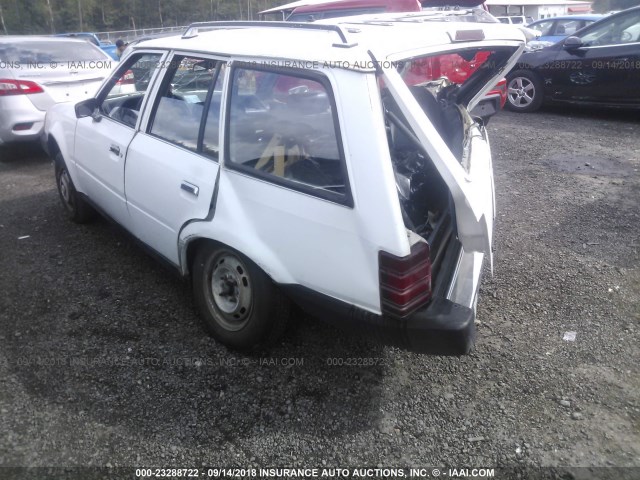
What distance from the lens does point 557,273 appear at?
3557 millimetres

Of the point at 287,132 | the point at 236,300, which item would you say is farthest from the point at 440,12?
the point at 236,300

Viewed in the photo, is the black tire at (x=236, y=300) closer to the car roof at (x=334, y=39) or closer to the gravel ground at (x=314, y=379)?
the gravel ground at (x=314, y=379)

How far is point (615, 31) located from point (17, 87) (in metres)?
8.08

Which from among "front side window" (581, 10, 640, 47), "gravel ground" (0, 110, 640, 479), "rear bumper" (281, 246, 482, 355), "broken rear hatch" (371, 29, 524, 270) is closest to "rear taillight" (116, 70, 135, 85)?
"gravel ground" (0, 110, 640, 479)

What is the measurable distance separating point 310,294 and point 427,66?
3.19 meters

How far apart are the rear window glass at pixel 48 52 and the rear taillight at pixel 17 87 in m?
0.41

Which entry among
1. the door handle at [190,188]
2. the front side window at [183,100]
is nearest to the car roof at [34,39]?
the front side window at [183,100]

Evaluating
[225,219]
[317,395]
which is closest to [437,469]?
[317,395]

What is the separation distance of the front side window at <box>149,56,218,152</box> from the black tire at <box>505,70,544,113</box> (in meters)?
6.76

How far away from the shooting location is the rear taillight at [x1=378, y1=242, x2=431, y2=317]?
6.56 feet

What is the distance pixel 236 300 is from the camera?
273 centimetres

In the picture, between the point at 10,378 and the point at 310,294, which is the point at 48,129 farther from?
the point at 310,294

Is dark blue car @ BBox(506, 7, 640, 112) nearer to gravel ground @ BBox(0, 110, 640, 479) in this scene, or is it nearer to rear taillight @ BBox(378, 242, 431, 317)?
gravel ground @ BBox(0, 110, 640, 479)

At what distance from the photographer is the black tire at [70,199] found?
423 centimetres
